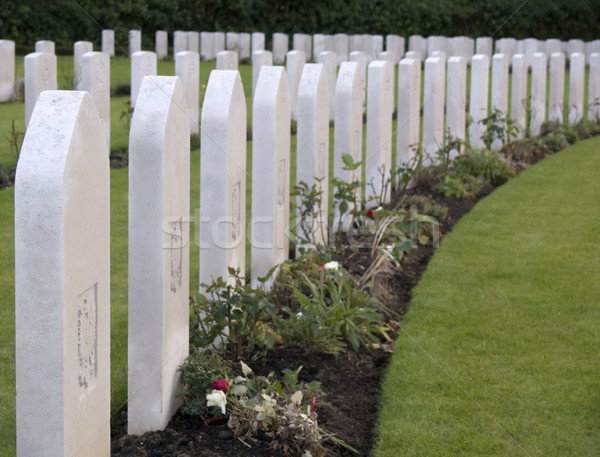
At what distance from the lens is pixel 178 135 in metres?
2.92

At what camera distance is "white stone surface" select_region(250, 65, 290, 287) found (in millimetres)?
4293

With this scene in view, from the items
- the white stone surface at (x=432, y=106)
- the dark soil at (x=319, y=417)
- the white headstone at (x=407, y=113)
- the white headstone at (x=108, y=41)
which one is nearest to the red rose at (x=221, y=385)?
the dark soil at (x=319, y=417)

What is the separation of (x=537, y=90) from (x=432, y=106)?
8.54 feet

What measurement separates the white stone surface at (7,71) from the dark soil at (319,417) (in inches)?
307

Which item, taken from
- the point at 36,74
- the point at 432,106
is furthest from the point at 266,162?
the point at 36,74

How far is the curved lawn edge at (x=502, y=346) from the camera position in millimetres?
3121

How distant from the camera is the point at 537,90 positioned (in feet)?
30.3

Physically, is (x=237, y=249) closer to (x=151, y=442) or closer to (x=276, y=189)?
(x=276, y=189)

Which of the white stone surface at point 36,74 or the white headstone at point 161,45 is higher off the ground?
the white headstone at point 161,45

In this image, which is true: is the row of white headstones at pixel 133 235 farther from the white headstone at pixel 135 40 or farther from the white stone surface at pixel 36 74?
the white headstone at pixel 135 40

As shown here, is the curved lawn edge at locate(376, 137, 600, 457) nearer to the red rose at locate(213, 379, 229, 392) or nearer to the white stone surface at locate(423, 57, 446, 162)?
the red rose at locate(213, 379, 229, 392)

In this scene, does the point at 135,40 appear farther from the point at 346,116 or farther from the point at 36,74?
the point at 346,116

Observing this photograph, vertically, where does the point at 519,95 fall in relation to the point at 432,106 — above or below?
above

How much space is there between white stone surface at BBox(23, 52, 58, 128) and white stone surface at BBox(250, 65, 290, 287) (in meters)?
3.70
